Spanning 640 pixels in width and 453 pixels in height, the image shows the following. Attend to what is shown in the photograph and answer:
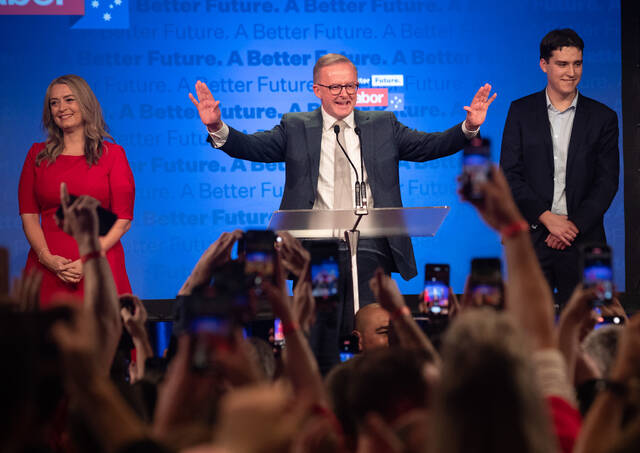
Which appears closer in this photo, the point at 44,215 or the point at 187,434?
the point at 187,434

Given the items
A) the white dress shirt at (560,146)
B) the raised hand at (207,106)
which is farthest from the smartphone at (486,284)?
the white dress shirt at (560,146)

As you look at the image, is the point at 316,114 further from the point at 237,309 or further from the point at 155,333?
the point at 237,309

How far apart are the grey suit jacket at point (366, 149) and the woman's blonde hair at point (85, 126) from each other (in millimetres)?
756

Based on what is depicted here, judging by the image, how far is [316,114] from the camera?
4.52 m

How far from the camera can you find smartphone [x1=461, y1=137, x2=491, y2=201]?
5.43 ft

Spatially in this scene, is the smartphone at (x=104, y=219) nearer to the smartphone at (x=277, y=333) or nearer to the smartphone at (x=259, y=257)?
the smartphone at (x=259, y=257)

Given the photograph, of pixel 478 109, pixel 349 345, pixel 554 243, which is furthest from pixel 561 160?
pixel 349 345

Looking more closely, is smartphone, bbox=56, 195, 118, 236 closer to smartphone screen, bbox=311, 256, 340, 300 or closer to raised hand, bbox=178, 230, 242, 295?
raised hand, bbox=178, 230, 242, 295

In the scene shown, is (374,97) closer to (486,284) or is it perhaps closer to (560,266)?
(560,266)

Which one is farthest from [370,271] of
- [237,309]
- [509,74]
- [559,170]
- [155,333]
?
[237,309]

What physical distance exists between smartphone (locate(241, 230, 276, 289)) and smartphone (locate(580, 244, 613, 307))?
2.84 ft

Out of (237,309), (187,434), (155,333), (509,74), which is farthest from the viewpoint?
(509,74)

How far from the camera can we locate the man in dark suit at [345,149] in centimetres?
419

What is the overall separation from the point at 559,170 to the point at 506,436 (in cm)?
388
